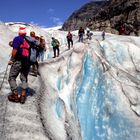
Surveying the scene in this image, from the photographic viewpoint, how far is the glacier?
977 cm

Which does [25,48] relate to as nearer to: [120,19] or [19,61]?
[19,61]

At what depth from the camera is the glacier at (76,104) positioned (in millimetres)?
9773

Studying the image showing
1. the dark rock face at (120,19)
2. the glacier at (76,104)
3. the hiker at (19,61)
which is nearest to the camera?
the glacier at (76,104)

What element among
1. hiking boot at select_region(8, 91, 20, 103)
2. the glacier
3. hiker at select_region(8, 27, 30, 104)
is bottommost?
the glacier

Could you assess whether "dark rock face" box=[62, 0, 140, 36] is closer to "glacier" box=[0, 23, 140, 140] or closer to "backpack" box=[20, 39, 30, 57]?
"glacier" box=[0, 23, 140, 140]

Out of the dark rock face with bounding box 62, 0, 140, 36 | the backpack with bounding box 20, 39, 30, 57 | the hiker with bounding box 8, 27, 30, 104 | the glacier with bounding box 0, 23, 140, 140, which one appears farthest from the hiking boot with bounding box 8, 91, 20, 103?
the dark rock face with bounding box 62, 0, 140, 36

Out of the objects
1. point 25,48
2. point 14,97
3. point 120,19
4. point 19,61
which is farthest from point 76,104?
point 120,19

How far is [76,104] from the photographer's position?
15977 mm

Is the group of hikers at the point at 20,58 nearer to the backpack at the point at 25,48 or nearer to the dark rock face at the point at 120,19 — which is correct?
the backpack at the point at 25,48

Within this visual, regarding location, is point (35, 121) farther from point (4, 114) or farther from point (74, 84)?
point (74, 84)

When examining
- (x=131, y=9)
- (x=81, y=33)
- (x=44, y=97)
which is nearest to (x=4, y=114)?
(x=44, y=97)

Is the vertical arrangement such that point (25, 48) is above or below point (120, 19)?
above

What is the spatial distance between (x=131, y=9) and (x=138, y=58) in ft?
89.7

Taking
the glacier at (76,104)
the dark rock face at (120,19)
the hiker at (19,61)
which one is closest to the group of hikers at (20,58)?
the hiker at (19,61)
